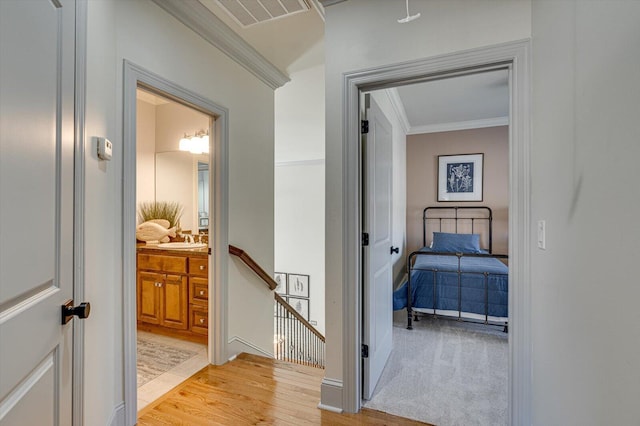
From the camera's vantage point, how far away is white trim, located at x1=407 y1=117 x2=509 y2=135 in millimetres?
4844

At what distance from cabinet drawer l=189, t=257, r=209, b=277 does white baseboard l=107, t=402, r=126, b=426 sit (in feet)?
4.16

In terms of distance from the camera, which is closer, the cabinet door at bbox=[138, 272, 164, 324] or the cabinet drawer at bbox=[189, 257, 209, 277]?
the cabinet drawer at bbox=[189, 257, 209, 277]

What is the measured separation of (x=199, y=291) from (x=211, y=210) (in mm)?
893

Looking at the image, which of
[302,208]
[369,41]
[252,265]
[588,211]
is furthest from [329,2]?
[302,208]

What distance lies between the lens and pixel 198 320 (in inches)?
116

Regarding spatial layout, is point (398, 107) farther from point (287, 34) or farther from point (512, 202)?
point (512, 202)

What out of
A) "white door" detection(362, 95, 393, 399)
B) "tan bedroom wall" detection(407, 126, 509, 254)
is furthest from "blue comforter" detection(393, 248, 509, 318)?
"tan bedroom wall" detection(407, 126, 509, 254)

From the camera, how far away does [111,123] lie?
1.69 metres

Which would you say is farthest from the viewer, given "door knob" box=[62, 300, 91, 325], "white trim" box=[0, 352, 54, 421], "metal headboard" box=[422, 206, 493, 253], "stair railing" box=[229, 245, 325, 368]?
"metal headboard" box=[422, 206, 493, 253]

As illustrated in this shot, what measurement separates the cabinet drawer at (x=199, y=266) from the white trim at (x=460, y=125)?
4058 millimetres

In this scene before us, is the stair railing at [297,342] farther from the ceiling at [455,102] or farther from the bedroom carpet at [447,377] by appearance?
the ceiling at [455,102]

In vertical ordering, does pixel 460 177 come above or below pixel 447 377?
above

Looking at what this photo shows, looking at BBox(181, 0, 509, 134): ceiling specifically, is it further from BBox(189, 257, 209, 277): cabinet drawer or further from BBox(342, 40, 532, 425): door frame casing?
BBox(189, 257, 209, 277): cabinet drawer

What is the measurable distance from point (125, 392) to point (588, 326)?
223 centimetres
